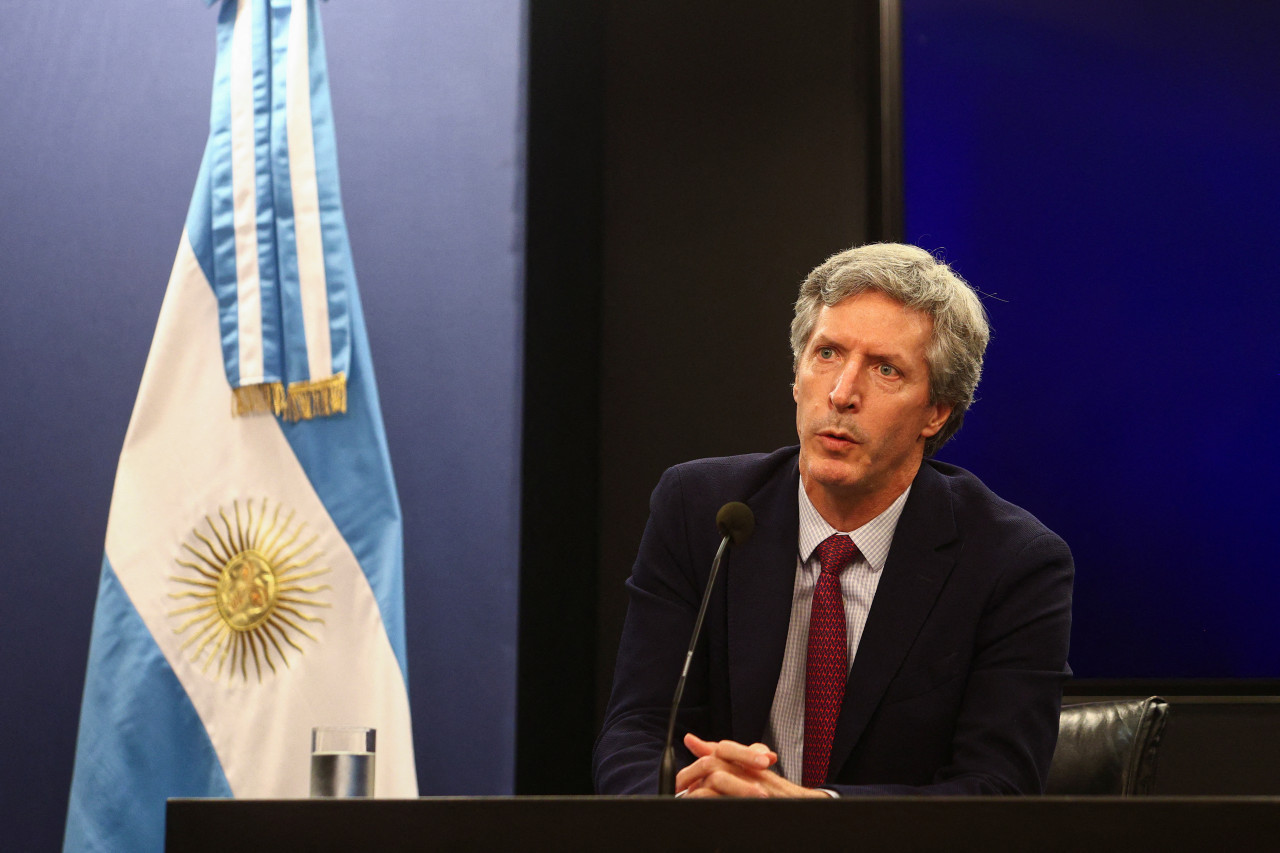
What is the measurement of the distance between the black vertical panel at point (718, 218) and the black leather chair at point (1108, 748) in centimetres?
103

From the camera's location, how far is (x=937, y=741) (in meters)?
1.72

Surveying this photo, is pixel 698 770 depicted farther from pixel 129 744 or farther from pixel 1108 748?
pixel 129 744

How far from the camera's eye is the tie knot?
5.98 ft

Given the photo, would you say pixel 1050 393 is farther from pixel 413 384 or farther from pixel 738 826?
pixel 738 826

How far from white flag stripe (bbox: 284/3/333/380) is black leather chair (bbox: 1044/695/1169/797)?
4.98 ft

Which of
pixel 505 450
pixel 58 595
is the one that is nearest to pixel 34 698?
pixel 58 595

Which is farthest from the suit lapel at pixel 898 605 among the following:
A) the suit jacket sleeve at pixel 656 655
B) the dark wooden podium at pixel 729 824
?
the dark wooden podium at pixel 729 824

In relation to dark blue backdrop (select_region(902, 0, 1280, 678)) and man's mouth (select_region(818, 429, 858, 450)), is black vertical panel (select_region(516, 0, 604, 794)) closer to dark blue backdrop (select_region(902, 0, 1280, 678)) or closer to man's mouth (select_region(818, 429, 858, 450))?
dark blue backdrop (select_region(902, 0, 1280, 678))

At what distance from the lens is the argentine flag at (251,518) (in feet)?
7.52

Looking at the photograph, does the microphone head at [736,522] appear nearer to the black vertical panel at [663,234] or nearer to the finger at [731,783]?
the finger at [731,783]

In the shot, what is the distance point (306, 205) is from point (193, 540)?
2.35 feet

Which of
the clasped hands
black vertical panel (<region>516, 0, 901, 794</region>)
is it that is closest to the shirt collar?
the clasped hands

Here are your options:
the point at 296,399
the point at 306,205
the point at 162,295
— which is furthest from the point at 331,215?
the point at 162,295

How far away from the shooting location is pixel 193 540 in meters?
2.34
